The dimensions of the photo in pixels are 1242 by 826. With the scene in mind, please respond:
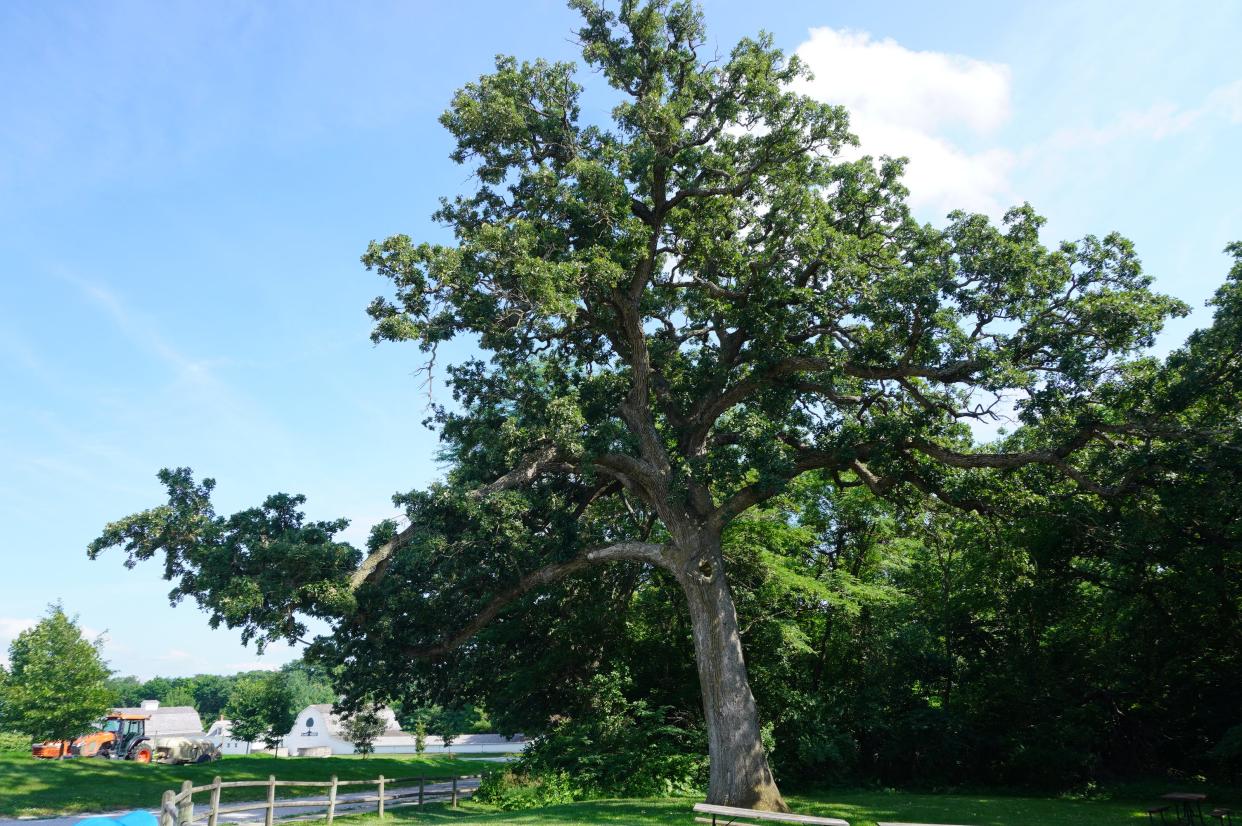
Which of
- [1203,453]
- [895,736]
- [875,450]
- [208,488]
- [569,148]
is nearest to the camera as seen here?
[1203,453]

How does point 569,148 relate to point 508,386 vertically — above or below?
above

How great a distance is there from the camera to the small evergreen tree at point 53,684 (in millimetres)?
34375

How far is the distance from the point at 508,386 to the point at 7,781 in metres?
17.4

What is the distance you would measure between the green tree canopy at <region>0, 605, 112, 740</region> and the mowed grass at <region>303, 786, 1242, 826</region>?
24.6 m

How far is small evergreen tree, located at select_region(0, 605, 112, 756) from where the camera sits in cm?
3438

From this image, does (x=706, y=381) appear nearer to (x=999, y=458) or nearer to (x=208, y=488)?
(x=999, y=458)

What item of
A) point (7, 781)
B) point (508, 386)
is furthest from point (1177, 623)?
point (7, 781)

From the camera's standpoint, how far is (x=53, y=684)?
3497 cm

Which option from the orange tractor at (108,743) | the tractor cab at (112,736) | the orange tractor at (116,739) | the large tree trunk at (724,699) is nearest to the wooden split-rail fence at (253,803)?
the large tree trunk at (724,699)

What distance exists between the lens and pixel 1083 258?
1456 cm

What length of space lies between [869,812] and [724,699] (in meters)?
4.04

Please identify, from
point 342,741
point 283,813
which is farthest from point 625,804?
point 342,741

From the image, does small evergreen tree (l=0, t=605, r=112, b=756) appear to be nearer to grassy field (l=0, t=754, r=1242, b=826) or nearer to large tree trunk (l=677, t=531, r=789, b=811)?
grassy field (l=0, t=754, r=1242, b=826)

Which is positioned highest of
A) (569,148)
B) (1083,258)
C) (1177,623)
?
(569,148)
